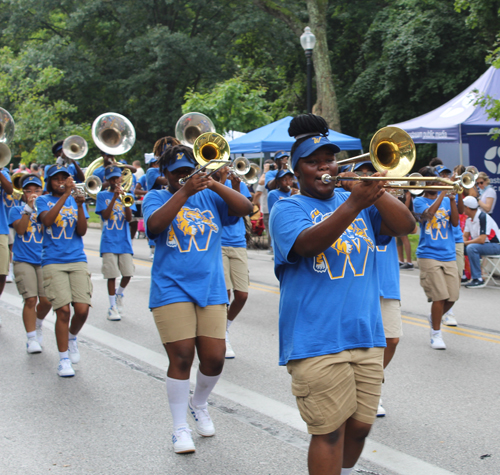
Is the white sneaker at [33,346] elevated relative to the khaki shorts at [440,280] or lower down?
lower down

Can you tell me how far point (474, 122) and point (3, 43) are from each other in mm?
32982

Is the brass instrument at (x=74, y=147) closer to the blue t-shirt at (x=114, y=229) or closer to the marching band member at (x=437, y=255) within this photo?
the blue t-shirt at (x=114, y=229)

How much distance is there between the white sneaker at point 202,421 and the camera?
14.8 feet

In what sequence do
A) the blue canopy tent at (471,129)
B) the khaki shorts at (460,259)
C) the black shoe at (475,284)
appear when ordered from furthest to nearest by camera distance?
the blue canopy tent at (471,129), the black shoe at (475,284), the khaki shorts at (460,259)

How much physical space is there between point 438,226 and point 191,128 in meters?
2.89

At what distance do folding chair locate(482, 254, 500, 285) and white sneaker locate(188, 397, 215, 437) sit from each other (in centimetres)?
797

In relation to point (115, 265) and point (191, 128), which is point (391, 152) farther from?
point (115, 265)

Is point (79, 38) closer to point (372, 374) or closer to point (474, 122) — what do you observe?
point (474, 122)

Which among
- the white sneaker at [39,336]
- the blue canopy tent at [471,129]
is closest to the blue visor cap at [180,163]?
the white sneaker at [39,336]

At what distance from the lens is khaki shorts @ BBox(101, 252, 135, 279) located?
8.71 metres

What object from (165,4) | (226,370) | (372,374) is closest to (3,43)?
(165,4)

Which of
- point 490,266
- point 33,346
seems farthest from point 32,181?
point 490,266

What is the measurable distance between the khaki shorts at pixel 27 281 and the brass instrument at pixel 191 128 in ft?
7.57

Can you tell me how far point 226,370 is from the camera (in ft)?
20.3
